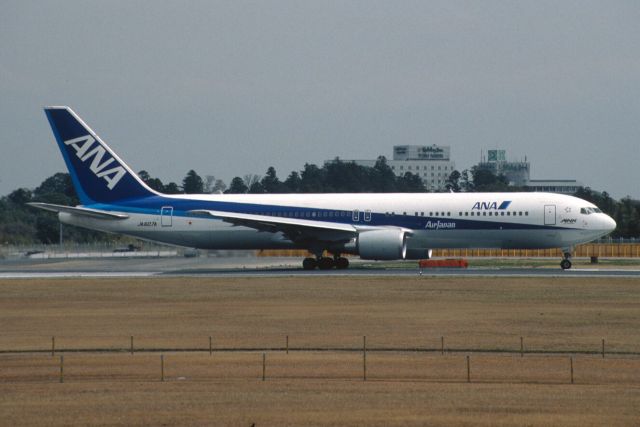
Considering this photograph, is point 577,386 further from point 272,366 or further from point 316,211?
point 316,211

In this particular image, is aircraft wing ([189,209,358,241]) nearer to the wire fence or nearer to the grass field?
the grass field

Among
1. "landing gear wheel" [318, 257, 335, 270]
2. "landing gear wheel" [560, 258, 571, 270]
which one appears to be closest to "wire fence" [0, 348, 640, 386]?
"landing gear wheel" [560, 258, 571, 270]

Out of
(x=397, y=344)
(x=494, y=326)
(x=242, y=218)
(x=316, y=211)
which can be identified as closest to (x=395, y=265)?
(x=316, y=211)

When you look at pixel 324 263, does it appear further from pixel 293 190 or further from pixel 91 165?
pixel 293 190

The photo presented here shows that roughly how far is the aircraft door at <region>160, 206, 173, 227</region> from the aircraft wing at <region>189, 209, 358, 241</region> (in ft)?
9.03

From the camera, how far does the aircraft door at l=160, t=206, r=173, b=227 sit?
70.6m

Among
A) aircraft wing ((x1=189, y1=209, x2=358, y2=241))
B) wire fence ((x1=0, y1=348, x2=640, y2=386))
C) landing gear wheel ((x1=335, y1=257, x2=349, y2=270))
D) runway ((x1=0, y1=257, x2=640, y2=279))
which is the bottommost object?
wire fence ((x1=0, y1=348, x2=640, y2=386))

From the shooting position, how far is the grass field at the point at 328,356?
2355 cm

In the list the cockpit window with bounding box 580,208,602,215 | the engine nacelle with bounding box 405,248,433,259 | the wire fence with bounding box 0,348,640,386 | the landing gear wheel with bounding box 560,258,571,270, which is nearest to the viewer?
the wire fence with bounding box 0,348,640,386

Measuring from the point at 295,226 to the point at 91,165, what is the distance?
49.7 feet

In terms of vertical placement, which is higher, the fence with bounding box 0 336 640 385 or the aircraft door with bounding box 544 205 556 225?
the aircraft door with bounding box 544 205 556 225

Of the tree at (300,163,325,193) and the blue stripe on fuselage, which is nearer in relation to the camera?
the blue stripe on fuselage

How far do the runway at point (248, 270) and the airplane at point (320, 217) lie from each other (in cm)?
166

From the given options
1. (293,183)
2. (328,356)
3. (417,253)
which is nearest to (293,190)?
(293,183)
